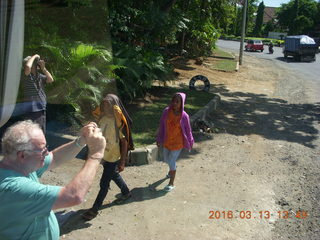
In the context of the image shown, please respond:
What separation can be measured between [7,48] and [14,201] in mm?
3827

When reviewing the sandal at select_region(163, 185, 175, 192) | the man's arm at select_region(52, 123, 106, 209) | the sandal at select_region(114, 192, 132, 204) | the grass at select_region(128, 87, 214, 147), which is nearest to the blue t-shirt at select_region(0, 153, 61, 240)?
the man's arm at select_region(52, 123, 106, 209)

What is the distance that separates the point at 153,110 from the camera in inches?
360

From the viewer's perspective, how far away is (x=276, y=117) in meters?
9.83

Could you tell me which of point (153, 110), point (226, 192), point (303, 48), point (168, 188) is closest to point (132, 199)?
point (168, 188)

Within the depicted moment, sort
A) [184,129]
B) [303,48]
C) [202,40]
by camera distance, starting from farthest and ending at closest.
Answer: [303,48]
[202,40]
[184,129]

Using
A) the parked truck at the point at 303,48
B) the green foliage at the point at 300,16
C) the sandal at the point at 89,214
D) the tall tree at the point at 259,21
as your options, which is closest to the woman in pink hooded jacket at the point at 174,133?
the sandal at the point at 89,214

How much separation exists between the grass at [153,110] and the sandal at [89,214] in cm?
222

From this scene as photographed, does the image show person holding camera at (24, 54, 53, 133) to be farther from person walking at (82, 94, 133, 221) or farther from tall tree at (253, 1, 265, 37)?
tall tree at (253, 1, 265, 37)

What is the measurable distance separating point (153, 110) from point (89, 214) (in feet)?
16.7

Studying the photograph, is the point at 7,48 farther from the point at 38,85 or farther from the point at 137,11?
the point at 137,11

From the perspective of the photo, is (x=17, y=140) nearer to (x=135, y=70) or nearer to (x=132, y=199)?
(x=132, y=199)

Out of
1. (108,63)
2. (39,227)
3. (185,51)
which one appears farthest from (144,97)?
(185,51)
